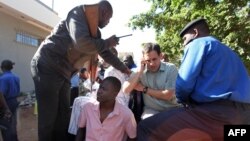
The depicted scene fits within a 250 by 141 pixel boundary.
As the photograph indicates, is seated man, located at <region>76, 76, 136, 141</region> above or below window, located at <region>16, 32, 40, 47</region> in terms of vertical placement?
below

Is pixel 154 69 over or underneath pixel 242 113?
over

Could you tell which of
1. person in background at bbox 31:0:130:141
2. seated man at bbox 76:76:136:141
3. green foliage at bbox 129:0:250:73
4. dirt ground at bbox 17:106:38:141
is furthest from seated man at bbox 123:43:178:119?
green foliage at bbox 129:0:250:73

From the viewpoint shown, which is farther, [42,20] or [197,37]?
[42,20]

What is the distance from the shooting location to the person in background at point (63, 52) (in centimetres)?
309

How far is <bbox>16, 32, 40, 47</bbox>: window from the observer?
1598 cm

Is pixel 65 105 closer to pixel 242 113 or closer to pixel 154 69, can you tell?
pixel 154 69

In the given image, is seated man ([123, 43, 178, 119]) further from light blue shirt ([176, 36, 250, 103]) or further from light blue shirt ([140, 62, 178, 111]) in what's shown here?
light blue shirt ([176, 36, 250, 103])

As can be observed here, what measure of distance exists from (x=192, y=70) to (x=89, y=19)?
37.3 inches

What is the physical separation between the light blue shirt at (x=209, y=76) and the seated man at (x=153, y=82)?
3.13 feet

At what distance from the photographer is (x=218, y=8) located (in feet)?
33.8

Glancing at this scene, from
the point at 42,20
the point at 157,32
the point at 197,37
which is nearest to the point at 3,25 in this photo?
the point at 42,20

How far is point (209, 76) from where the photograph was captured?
282cm

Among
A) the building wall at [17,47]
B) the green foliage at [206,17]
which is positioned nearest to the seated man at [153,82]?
the green foliage at [206,17]

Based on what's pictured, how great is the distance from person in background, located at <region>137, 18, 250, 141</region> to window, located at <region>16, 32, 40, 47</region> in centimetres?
1379
